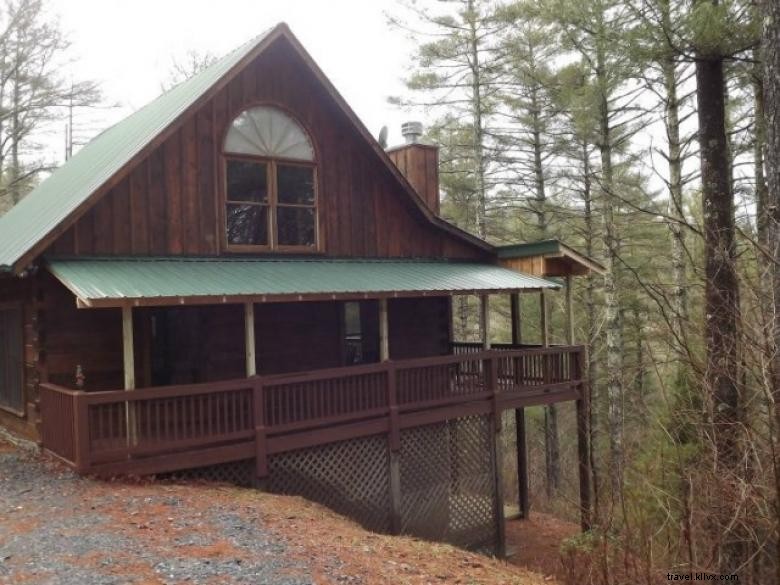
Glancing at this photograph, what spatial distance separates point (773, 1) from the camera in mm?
7461

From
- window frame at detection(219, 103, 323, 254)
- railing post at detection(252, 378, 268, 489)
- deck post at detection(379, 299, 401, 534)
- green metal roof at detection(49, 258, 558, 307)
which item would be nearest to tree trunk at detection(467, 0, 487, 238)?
green metal roof at detection(49, 258, 558, 307)

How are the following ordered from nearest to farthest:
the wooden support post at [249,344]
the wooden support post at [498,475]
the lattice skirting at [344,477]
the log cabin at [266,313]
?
the log cabin at [266,313] → the wooden support post at [249,344] → the lattice skirting at [344,477] → the wooden support post at [498,475]

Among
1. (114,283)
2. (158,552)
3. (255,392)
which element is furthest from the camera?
(255,392)

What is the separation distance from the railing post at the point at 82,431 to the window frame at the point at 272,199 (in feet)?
12.5

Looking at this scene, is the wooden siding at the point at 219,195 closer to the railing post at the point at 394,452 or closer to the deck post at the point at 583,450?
the railing post at the point at 394,452

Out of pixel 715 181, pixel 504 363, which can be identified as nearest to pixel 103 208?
pixel 504 363

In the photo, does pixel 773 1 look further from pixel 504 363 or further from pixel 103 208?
pixel 103 208

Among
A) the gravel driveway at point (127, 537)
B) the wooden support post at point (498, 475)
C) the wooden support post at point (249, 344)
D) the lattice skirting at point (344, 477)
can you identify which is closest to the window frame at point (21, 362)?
the gravel driveway at point (127, 537)

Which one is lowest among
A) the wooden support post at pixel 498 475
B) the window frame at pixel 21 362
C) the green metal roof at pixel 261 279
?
the wooden support post at pixel 498 475

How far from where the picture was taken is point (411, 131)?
1627 centimetres

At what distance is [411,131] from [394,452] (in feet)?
26.9

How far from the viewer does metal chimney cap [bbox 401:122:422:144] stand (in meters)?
16.2

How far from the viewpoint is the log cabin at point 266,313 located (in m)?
9.45

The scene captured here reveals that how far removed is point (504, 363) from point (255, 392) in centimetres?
554
